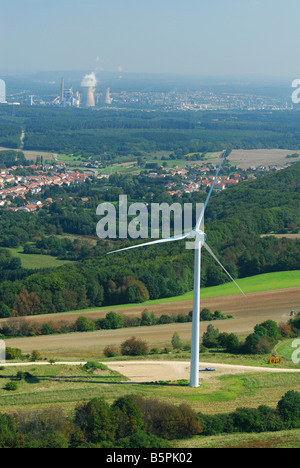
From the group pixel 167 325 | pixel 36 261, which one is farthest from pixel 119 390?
pixel 36 261

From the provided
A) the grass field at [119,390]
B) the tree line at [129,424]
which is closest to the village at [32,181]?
the grass field at [119,390]

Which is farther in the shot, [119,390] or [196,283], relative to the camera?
[119,390]

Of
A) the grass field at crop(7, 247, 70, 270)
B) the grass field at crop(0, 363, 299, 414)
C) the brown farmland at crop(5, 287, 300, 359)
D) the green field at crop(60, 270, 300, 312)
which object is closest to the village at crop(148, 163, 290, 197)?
the grass field at crop(7, 247, 70, 270)

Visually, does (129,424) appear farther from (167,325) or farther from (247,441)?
(167,325)

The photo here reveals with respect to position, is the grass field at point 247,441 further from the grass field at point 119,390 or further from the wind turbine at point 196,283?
the wind turbine at point 196,283

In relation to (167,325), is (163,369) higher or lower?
higher

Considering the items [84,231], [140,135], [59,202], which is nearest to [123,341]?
[84,231]

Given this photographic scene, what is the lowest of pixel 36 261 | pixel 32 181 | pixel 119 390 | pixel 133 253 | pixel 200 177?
pixel 36 261
